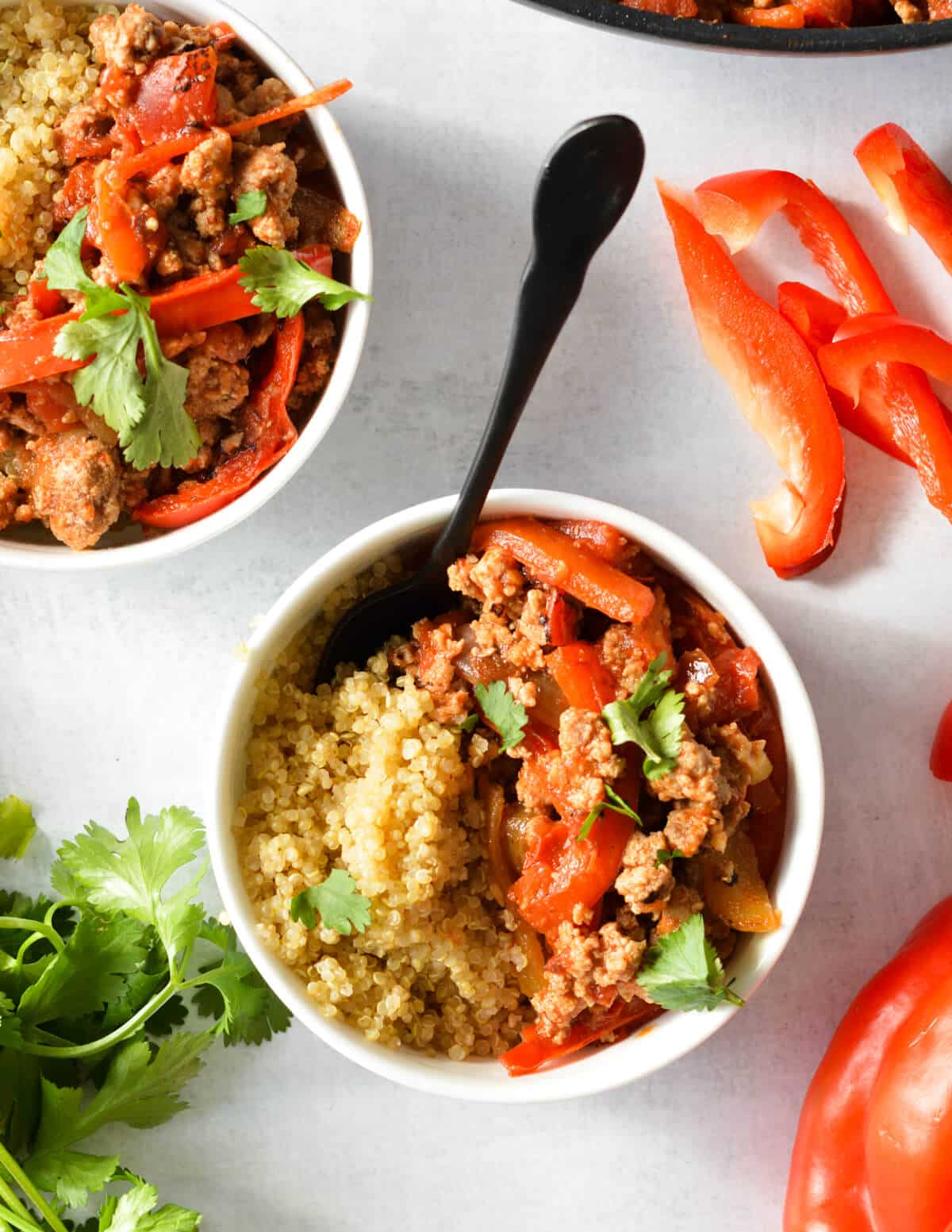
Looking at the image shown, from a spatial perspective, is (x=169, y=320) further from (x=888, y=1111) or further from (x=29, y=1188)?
(x=888, y=1111)

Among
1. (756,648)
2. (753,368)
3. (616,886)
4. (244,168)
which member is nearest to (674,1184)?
(616,886)

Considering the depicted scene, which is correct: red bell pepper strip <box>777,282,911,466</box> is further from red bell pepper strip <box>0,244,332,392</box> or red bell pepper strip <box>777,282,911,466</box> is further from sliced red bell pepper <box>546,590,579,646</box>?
red bell pepper strip <box>0,244,332,392</box>

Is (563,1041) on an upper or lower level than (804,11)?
lower

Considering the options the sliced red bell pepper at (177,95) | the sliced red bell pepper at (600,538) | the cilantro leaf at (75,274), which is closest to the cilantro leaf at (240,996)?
the sliced red bell pepper at (600,538)

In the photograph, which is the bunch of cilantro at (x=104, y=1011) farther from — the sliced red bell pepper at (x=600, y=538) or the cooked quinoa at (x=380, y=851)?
the sliced red bell pepper at (x=600, y=538)

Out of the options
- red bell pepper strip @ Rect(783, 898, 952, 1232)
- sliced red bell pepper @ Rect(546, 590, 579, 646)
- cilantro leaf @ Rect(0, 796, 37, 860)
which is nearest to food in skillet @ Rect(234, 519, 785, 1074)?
sliced red bell pepper @ Rect(546, 590, 579, 646)

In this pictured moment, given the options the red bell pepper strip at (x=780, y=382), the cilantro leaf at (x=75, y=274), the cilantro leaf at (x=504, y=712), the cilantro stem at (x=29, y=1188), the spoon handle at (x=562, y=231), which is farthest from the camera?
the red bell pepper strip at (x=780, y=382)

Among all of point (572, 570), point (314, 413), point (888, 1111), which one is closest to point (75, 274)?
point (314, 413)
